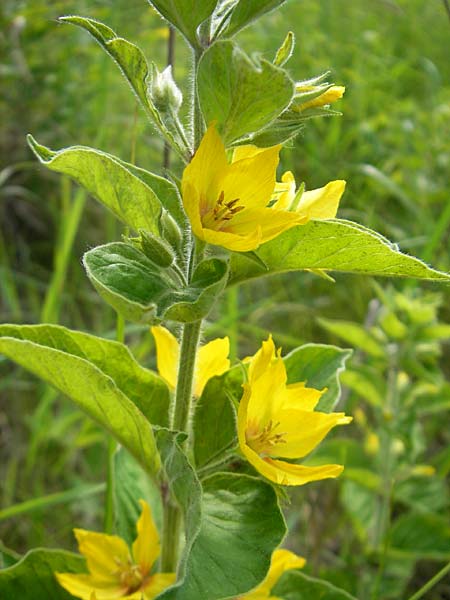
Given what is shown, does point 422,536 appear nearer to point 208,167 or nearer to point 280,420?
point 280,420

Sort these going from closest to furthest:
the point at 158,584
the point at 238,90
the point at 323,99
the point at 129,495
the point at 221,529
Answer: the point at 238,90, the point at 323,99, the point at 221,529, the point at 158,584, the point at 129,495

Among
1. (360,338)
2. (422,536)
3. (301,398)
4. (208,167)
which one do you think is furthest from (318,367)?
(422,536)

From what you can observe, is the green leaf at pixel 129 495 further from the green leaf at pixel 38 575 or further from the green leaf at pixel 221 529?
the green leaf at pixel 221 529

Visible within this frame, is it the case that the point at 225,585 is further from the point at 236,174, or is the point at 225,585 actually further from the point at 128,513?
the point at 236,174

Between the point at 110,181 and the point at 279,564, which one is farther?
the point at 279,564

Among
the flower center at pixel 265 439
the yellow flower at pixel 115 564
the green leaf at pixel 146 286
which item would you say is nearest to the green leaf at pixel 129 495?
the yellow flower at pixel 115 564

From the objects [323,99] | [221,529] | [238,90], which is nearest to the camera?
[238,90]
